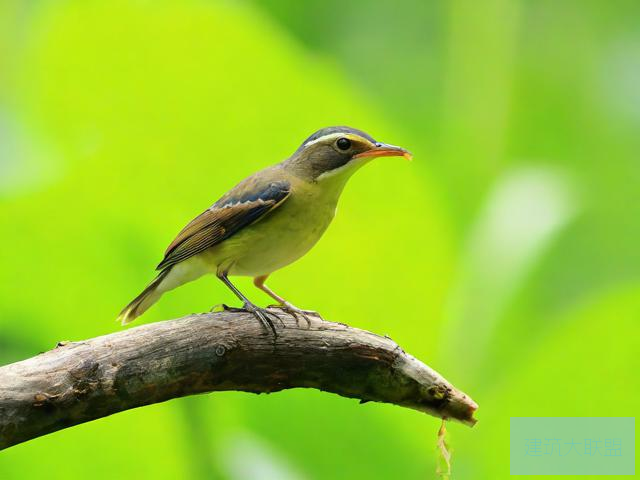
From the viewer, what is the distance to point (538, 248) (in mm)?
4055

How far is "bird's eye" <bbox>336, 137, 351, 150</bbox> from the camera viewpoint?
11.1ft

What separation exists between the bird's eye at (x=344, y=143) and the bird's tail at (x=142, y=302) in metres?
0.85

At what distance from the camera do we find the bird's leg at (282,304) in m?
3.17

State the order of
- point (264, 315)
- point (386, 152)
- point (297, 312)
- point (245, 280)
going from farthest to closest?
point (245, 280)
point (386, 152)
point (297, 312)
point (264, 315)

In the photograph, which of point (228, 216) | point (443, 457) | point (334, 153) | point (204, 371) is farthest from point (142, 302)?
point (443, 457)

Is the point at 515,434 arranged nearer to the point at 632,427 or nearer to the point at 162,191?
the point at 632,427

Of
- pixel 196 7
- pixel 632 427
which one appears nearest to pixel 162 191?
pixel 196 7

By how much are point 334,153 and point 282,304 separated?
2.10 feet

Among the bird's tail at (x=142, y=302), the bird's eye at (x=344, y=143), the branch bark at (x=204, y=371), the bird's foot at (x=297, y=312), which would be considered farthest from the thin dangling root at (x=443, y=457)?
the bird's tail at (x=142, y=302)

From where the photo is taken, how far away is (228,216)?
3309mm

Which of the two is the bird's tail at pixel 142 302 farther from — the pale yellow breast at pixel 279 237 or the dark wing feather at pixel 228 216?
the pale yellow breast at pixel 279 237

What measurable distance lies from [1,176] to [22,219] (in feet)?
1.35

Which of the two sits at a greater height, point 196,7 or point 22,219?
point 196,7

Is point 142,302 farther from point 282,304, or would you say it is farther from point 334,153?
point 334,153
